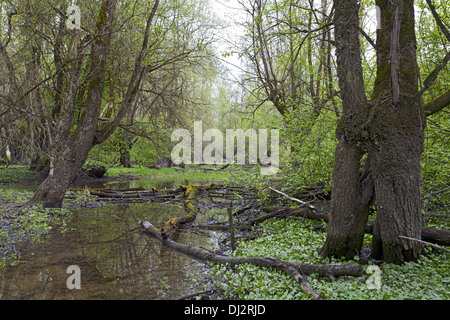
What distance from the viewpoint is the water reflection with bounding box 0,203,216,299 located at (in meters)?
4.30

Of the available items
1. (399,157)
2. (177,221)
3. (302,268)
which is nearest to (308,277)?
(302,268)

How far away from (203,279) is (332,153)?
469 cm

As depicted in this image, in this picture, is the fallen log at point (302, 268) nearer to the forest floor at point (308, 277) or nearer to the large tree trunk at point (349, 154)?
the forest floor at point (308, 277)

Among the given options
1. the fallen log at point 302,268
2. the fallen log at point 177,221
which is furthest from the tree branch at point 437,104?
the fallen log at point 177,221

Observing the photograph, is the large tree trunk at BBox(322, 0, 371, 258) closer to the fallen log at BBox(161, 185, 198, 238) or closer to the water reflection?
the water reflection

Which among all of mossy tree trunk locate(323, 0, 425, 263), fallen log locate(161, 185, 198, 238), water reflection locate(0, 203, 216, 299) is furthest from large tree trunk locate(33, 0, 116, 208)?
mossy tree trunk locate(323, 0, 425, 263)

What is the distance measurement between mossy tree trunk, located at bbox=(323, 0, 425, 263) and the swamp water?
8.70 feet

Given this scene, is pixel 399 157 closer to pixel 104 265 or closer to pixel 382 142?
pixel 382 142

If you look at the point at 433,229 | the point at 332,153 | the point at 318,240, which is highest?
the point at 332,153

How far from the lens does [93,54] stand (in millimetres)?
9867

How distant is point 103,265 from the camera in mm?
5387

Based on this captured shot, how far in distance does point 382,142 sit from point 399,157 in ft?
0.99

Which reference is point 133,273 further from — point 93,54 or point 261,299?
point 93,54

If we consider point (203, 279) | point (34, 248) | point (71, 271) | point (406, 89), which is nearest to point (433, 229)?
point (406, 89)
